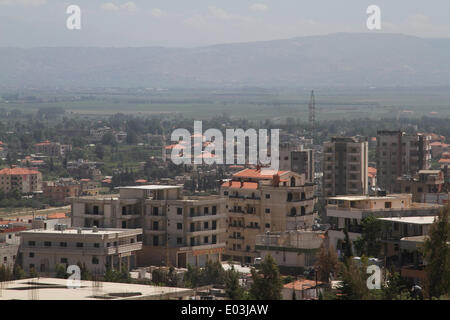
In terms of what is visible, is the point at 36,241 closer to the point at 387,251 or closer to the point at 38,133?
the point at 387,251

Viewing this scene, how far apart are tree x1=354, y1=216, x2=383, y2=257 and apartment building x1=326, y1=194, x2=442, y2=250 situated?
717 mm

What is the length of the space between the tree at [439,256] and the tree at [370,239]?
13.8 ft

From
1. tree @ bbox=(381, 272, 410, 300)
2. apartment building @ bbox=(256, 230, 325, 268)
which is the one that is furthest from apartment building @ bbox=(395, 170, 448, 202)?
tree @ bbox=(381, 272, 410, 300)

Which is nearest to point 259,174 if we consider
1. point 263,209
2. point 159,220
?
point 263,209

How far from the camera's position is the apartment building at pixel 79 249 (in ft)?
96.3

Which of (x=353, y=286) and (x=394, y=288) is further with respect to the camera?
(x=394, y=288)

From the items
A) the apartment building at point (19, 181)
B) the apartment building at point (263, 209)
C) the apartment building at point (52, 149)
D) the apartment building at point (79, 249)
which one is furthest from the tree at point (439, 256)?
the apartment building at point (52, 149)

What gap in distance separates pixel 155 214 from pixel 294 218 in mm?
4834

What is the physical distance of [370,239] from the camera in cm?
2577

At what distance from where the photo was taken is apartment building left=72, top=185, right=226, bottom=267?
3186 centimetres

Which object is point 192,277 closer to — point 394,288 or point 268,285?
point 268,285

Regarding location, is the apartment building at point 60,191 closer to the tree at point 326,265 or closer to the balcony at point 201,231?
the balcony at point 201,231

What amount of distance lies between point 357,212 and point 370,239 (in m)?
1.85

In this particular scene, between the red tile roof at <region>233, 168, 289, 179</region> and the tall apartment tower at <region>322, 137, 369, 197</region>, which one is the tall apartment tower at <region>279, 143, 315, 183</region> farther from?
the red tile roof at <region>233, 168, 289, 179</region>
